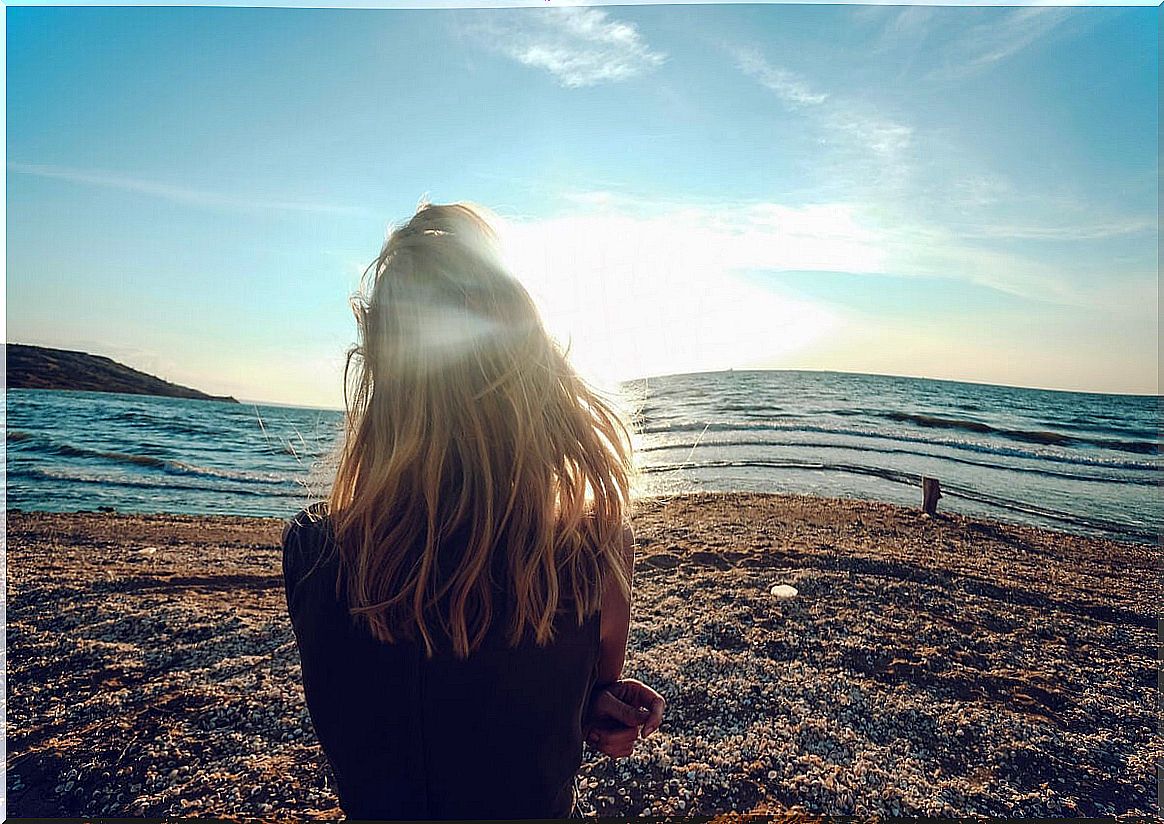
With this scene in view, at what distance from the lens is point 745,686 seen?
8.17ft

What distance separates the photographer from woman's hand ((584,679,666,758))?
90 centimetres

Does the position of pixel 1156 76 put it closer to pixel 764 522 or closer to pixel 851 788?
pixel 851 788

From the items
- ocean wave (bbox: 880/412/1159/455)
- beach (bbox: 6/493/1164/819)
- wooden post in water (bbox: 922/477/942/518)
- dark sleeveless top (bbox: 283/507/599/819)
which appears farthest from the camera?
ocean wave (bbox: 880/412/1159/455)

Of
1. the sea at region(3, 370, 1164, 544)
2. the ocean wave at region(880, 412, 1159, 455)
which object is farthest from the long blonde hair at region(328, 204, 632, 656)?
the ocean wave at region(880, 412, 1159, 455)

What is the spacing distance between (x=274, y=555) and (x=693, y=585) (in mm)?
2822

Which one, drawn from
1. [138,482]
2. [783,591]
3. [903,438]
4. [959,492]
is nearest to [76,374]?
[138,482]

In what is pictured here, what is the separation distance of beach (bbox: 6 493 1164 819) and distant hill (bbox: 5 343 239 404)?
2.25 meters

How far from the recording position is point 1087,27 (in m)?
2.71

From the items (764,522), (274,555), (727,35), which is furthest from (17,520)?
(727,35)

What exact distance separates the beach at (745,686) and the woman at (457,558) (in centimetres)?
129

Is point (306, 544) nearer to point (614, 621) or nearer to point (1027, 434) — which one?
point (614, 621)

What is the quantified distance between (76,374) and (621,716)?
8.73 metres

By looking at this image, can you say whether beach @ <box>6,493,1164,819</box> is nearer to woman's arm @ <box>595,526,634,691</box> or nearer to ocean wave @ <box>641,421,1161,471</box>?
woman's arm @ <box>595,526,634,691</box>

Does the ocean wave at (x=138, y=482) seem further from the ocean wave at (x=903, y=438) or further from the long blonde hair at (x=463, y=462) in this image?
the long blonde hair at (x=463, y=462)
